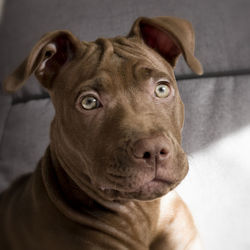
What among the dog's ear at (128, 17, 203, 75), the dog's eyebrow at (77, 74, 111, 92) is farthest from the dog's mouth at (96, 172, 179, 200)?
the dog's ear at (128, 17, 203, 75)

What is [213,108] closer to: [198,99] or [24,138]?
[198,99]

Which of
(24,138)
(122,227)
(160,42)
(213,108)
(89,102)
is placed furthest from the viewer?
(24,138)

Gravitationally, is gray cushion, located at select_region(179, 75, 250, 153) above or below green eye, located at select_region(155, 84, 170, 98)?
below

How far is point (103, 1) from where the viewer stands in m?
3.38

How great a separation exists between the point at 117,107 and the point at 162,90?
0.23 meters

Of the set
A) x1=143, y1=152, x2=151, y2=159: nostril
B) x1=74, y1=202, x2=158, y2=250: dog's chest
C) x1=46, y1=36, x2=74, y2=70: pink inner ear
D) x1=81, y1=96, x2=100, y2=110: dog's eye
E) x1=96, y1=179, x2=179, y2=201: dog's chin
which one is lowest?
x1=74, y1=202, x2=158, y2=250: dog's chest

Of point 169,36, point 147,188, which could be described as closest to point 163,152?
point 147,188

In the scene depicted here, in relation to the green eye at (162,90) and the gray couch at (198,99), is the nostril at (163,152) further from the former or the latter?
the gray couch at (198,99)

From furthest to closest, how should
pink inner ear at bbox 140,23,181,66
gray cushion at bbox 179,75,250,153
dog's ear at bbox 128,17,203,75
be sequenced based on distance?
gray cushion at bbox 179,75,250,153 → pink inner ear at bbox 140,23,181,66 → dog's ear at bbox 128,17,203,75

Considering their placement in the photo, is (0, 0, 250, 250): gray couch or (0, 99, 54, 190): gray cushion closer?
(0, 0, 250, 250): gray couch

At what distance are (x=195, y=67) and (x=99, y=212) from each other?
31.7 inches

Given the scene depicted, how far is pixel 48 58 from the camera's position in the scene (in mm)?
2016

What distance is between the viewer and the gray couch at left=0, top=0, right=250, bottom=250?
2.78m

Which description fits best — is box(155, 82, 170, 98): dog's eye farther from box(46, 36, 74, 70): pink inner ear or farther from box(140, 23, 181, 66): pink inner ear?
box(46, 36, 74, 70): pink inner ear
